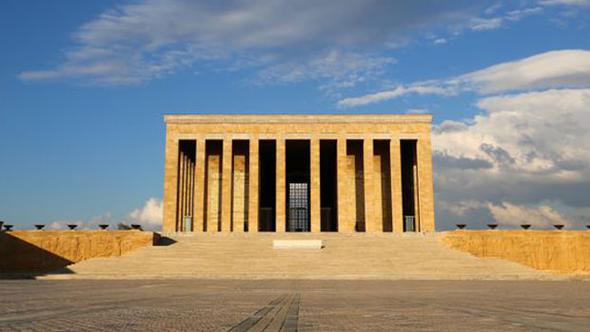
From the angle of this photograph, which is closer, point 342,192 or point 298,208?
point 342,192

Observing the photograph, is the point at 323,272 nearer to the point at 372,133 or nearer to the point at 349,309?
the point at 349,309

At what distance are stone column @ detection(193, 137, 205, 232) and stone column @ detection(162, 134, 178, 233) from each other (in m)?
1.84

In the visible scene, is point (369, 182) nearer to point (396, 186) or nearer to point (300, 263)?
point (396, 186)

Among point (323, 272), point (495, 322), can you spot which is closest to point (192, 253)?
point (323, 272)

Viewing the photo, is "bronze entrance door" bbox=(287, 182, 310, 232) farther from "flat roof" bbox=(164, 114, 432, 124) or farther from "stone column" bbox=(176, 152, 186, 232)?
"flat roof" bbox=(164, 114, 432, 124)

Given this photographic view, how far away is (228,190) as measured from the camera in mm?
44844

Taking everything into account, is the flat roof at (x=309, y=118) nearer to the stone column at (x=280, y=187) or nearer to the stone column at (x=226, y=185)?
the stone column at (x=226, y=185)

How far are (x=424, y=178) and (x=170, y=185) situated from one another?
67.5 feet

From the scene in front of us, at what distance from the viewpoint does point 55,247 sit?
32.0 metres

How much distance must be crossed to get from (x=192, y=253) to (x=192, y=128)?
663 inches

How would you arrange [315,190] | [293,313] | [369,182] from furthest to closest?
[369,182] → [315,190] → [293,313]

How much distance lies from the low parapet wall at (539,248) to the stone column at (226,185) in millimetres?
18041

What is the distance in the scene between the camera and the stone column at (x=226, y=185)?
143ft

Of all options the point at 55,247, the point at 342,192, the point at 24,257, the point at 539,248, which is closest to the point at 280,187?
the point at 342,192
